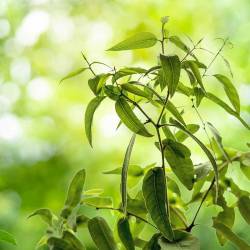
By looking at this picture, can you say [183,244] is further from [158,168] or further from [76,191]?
[76,191]

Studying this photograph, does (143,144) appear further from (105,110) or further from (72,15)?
(72,15)

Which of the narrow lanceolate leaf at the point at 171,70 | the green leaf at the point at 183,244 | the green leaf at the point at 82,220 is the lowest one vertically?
the green leaf at the point at 183,244

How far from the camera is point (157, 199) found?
0.58m

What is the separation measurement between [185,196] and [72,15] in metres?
1.24

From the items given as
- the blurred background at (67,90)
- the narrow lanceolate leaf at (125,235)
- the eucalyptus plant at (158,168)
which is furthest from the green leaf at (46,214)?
the blurred background at (67,90)

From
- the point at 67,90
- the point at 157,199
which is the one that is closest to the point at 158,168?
the point at 157,199

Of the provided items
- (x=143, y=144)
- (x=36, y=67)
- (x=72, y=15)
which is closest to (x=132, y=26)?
(x=72, y=15)

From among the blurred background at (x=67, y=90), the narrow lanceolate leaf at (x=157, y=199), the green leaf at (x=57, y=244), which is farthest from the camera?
the blurred background at (x=67, y=90)

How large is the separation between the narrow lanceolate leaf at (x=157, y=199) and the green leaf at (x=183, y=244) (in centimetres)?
2

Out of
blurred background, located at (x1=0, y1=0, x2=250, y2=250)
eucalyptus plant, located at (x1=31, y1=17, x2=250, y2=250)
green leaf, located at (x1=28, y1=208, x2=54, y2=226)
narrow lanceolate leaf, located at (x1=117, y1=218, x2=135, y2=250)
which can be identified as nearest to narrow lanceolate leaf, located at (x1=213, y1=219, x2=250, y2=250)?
eucalyptus plant, located at (x1=31, y1=17, x2=250, y2=250)

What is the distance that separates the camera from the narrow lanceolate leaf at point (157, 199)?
562 mm

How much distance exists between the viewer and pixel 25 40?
8.81 ft

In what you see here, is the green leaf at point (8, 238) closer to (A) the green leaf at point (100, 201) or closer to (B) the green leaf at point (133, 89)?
(A) the green leaf at point (100, 201)

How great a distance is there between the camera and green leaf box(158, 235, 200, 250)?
577 millimetres
